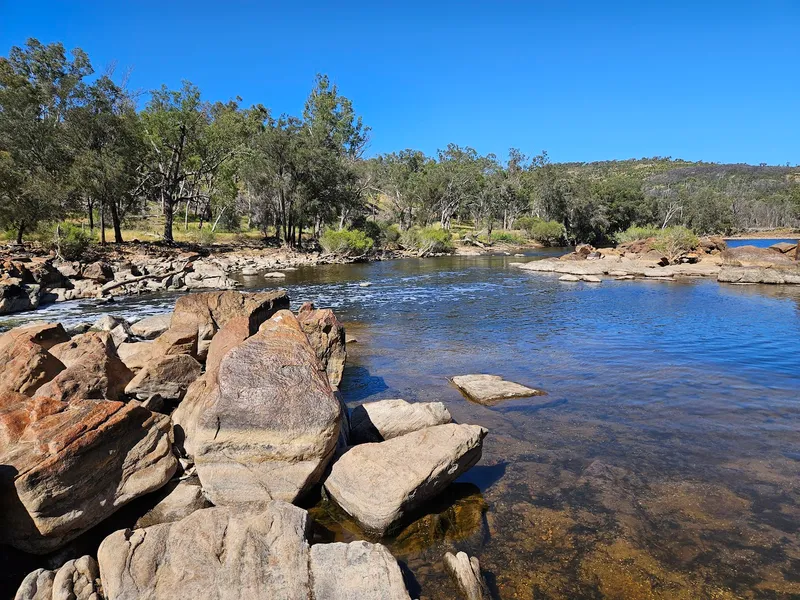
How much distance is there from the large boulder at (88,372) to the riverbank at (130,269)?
53.1 ft

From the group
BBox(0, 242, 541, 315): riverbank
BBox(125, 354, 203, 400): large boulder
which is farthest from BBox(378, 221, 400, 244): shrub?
BBox(125, 354, 203, 400): large boulder

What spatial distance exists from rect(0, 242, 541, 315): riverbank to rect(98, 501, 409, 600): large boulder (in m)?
21.6

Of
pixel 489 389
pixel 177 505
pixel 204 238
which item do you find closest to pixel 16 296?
pixel 177 505

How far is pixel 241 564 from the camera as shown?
13.7 feet

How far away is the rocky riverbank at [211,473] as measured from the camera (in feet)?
13.7

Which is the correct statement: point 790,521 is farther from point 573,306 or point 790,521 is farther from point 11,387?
point 573,306

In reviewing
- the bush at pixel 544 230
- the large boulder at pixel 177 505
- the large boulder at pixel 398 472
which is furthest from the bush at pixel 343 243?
the large boulder at pixel 177 505

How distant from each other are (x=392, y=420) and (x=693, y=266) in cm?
4249

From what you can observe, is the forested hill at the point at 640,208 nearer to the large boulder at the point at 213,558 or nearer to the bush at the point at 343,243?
the bush at the point at 343,243

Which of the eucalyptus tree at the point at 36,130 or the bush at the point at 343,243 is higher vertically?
the eucalyptus tree at the point at 36,130

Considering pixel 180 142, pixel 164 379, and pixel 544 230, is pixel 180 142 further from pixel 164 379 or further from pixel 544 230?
pixel 544 230

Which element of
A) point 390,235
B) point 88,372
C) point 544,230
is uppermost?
point 544,230

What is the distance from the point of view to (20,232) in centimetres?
3716

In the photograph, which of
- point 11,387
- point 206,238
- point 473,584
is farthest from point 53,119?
point 473,584
